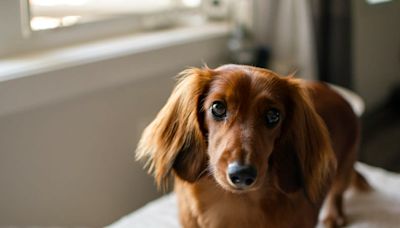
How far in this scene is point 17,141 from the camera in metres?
1.58

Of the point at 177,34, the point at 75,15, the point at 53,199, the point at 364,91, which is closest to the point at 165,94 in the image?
the point at 177,34

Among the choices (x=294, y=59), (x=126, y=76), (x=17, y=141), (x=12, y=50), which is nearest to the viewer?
(x=17, y=141)

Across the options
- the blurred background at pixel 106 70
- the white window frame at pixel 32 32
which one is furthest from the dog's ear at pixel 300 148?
the white window frame at pixel 32 32

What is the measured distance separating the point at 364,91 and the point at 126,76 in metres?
1.52

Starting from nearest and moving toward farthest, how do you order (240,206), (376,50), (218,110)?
(218,110) < (240,206) < (376,50)

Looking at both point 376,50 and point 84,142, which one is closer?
point 84,142

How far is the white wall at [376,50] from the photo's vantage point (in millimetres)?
2809

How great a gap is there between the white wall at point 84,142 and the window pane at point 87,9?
9.7 inches

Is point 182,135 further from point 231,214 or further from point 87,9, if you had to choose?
point 87,9

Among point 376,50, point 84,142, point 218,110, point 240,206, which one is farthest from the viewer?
point 376,50

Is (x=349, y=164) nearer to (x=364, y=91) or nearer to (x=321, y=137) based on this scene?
(x=321, y=137)

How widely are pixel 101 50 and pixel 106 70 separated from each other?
9cm

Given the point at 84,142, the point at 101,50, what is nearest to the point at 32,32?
the point at 101,50

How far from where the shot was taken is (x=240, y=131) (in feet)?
3.45
